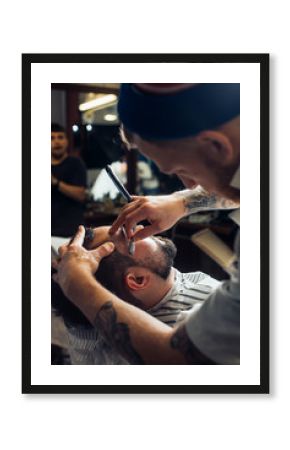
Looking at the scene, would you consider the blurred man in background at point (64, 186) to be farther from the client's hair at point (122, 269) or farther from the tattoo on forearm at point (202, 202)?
the tattoo on forearm at point (202, 202)

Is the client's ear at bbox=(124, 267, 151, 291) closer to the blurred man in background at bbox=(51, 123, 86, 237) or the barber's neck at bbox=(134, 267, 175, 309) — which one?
the barber's neck at bbox=(134, 267, 175, 309)

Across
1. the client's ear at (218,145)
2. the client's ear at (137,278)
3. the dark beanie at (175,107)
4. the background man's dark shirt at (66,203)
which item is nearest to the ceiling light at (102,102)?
the dark beanie at (175,107)

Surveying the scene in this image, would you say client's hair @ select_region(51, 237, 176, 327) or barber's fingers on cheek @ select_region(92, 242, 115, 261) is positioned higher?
barber's fingers on cheek @ select_region(92, 242, 115, 261)

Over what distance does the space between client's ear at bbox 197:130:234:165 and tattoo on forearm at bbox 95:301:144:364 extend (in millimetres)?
568

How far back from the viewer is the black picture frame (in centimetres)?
179

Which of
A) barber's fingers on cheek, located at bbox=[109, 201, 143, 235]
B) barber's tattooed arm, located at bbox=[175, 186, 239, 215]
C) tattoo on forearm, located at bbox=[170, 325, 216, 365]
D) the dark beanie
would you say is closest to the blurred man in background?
barber's fingers on cheek, located at bbox=[109, 201, 143, 235]

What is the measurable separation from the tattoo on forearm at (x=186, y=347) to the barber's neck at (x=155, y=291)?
12 centimetres

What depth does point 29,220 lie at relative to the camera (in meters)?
1.83

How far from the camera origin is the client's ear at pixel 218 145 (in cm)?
175
